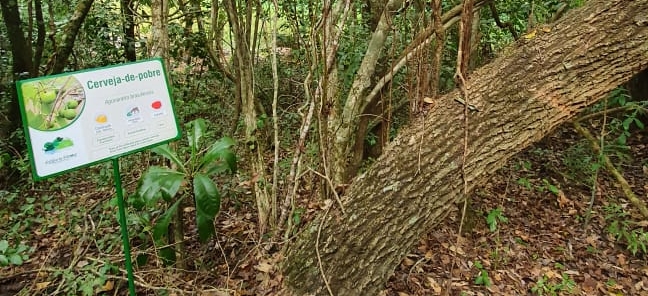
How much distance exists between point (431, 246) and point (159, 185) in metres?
1.93

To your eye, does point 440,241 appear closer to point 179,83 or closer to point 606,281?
point 606,281

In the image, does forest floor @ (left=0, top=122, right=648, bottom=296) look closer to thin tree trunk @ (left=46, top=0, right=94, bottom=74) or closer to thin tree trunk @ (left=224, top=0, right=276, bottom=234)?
thin tree trunk @ (left=224, top=0, right=276, bottom=234)

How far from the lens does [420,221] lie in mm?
2045

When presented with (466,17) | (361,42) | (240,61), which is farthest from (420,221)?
(361,42)

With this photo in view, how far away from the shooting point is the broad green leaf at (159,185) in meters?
2.07

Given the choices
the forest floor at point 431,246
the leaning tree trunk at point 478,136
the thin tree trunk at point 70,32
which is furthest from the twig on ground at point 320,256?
the thin tree trunk at point 70,32

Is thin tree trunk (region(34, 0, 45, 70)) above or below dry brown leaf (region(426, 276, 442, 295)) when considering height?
above

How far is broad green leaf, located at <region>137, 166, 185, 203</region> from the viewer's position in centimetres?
207

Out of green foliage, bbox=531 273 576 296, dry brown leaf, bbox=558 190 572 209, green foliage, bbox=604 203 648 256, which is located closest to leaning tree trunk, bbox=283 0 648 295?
green foliage, bbox=531 273 576 296

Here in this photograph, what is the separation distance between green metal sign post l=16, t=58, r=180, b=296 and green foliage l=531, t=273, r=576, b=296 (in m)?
2.42

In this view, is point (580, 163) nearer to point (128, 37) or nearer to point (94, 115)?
point (94, 115)

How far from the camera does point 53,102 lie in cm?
165

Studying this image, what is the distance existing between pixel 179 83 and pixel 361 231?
131 inches

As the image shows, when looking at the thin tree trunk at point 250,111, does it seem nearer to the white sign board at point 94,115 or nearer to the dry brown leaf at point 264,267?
the dry brown leaf at point 264,267
